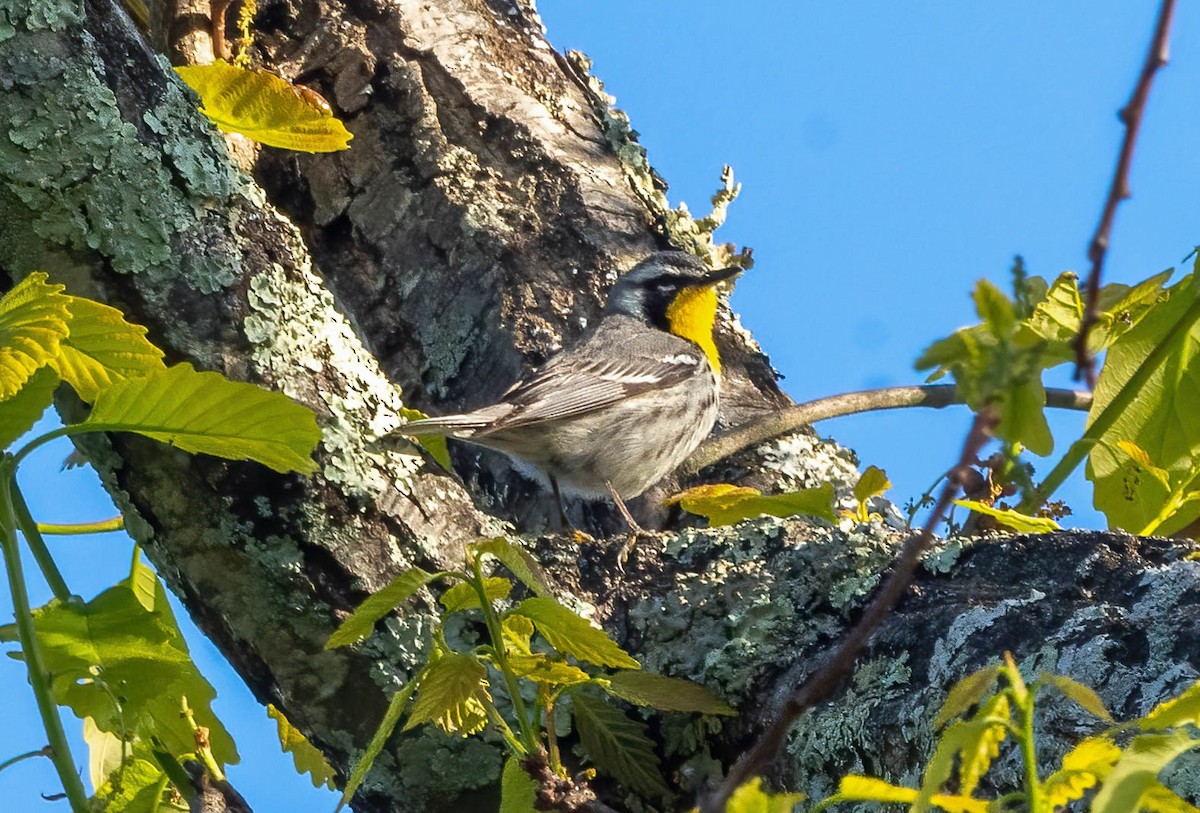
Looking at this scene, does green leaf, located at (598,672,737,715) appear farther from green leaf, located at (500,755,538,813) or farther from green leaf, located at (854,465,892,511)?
green leaf, located at (854,465,892,511)

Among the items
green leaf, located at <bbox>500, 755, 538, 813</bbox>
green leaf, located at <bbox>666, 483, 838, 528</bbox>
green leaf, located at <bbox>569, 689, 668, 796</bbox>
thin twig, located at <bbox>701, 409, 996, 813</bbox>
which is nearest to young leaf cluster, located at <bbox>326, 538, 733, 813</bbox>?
green leaf, located at <bbox>500, 755, 538, 813</bbox>

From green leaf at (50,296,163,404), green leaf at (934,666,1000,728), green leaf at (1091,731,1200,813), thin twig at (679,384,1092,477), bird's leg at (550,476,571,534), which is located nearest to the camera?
green leaf at (1091,731,1200,813)

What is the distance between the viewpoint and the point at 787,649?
284 cm

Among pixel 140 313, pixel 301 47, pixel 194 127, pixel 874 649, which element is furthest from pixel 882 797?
pixel 301 47

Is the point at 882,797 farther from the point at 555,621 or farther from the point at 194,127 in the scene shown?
the point at 194,127

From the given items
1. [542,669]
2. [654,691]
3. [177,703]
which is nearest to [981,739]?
[542,669]

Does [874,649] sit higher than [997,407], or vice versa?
[874,649]

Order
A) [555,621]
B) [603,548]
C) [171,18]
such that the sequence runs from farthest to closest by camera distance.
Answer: [171,18], [603,548], [555,621]

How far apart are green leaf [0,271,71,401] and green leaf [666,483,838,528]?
57.7 inches

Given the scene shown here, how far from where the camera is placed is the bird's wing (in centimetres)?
495

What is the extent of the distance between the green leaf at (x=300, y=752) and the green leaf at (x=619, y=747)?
54 cm

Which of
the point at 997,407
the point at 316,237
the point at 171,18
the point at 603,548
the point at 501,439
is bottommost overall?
the point at 997,407

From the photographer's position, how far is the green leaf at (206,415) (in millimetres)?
2164

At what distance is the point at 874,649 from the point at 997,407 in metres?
1.75
